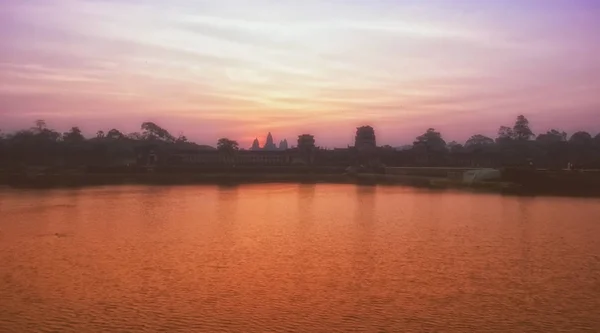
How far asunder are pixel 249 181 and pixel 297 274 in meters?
66.4

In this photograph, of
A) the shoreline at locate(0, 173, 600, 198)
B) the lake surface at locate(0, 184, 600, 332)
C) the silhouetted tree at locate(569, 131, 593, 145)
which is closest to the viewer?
the lake surface at locate(0, 184, 600, 332)

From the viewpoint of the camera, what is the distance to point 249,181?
266 feet

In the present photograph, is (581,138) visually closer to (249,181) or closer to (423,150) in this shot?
(423,150)

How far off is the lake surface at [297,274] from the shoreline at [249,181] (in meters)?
27.5

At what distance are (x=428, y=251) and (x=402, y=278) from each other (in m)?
4.36

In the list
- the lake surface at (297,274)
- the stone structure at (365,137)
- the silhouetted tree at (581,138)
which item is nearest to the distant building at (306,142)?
the stone structure at (365,137)

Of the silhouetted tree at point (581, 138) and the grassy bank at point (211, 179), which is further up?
the silhouetted tree at point (581, 138)

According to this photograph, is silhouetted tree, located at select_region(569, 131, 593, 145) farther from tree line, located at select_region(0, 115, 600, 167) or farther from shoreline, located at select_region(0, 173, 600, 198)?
shoreline, located at select_region(0, 173, 600, 198)

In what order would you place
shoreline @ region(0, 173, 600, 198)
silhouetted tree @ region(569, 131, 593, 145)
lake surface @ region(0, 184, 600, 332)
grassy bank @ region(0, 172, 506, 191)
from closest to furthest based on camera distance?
lake surface @ region(0, 184, 600, 332), shoreline @ region(0, 173, 600, 198), grassy bank @ region(0, 172, 506, 191), silhouetted tree @ region(569, 131, 593, 145)

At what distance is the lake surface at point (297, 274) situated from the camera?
11016 millimetres

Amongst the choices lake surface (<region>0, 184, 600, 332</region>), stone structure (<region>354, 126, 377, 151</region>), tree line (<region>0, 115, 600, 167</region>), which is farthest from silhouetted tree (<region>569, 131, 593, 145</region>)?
lake surface (<region>0, 184, 600, 332</region>)

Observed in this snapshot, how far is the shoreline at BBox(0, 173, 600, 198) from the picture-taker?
A: 2179 inches

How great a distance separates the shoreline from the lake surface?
27.5m

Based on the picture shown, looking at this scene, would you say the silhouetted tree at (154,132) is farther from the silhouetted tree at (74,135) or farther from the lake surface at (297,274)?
the lake surface at (297,274)
